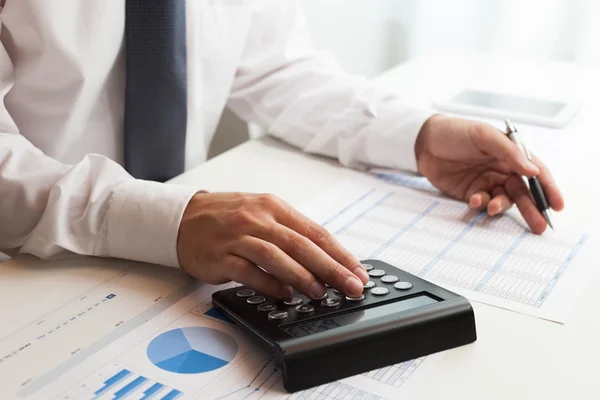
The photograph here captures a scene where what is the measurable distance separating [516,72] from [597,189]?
62cm

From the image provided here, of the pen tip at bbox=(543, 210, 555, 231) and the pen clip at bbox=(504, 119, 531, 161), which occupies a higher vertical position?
the pen clip at bbox=(504, 119, 531, 161)

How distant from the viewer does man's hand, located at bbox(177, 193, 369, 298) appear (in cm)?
71

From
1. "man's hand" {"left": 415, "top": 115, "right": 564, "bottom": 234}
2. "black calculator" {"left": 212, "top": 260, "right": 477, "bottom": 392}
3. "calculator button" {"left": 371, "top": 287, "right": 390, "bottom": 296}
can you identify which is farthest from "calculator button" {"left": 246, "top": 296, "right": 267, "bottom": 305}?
"man's hand" {"left": 415, "top": 115, "right": 564, "bottom": 234}

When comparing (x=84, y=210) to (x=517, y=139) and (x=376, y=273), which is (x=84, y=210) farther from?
(x=517, y=139)

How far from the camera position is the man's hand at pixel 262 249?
0.71 metres

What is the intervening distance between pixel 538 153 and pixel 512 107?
0.72 feet

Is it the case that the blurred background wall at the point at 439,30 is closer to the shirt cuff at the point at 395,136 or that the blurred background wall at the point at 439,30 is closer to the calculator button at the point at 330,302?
the shirt cuff at the point at 395,136

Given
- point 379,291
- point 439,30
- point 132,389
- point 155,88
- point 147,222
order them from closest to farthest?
point 132,389 → point 379,291 → point 147,222 → point 155,88 → point 439,30

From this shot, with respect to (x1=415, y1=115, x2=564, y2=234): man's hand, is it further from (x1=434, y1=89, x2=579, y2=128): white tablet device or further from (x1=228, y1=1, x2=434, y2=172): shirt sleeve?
(x1=434, y1=89, x2=579, y2=128): white tablet device

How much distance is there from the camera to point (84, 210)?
0.84 metres

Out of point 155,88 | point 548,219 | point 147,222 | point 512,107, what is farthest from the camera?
point 512,107

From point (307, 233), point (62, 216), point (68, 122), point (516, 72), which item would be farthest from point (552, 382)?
point (516, 72)

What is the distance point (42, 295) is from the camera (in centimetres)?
75

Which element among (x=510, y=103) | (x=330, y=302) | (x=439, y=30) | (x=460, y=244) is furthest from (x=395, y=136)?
(x=439, y=30)
